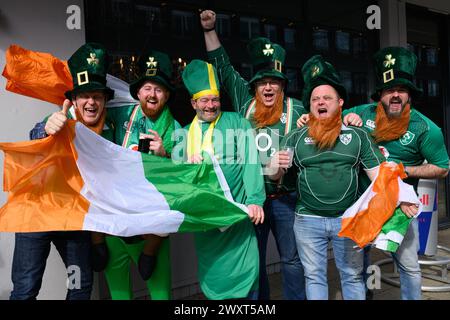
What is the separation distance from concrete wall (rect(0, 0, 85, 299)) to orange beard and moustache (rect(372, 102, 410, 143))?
241 cm

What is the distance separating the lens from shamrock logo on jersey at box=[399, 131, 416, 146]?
294 centimetres

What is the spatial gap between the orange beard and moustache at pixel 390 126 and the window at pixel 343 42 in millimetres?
2677

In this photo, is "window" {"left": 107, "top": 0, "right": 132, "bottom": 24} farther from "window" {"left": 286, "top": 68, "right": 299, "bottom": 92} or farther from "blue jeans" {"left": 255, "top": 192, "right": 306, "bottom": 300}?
"blue jeans" {"left": 255, "top": 192, "right": 306, "bottom": 300}

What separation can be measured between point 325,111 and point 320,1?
3.18 meters

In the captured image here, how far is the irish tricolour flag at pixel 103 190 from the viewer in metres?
2.48

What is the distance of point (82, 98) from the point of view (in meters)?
2.64

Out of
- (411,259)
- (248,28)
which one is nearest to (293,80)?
(248,28)

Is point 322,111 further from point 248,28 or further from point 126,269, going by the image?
point 248,28

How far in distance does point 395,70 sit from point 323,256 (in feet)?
4.69

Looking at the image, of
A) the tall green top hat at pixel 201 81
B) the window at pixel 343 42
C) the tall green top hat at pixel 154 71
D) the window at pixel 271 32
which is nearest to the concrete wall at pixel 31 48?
the tall green top hat at pixel 154 71

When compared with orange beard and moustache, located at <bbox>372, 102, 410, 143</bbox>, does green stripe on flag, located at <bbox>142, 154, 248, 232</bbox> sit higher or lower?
lower

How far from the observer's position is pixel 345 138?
2662mm

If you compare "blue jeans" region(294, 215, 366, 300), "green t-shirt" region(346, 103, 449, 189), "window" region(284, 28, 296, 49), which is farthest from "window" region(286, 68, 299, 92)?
"blue jeans" region(294, 215, 366, 300)

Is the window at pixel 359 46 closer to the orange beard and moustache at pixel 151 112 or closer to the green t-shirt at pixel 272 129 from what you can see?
the green t-shirt at pixel 272 129
